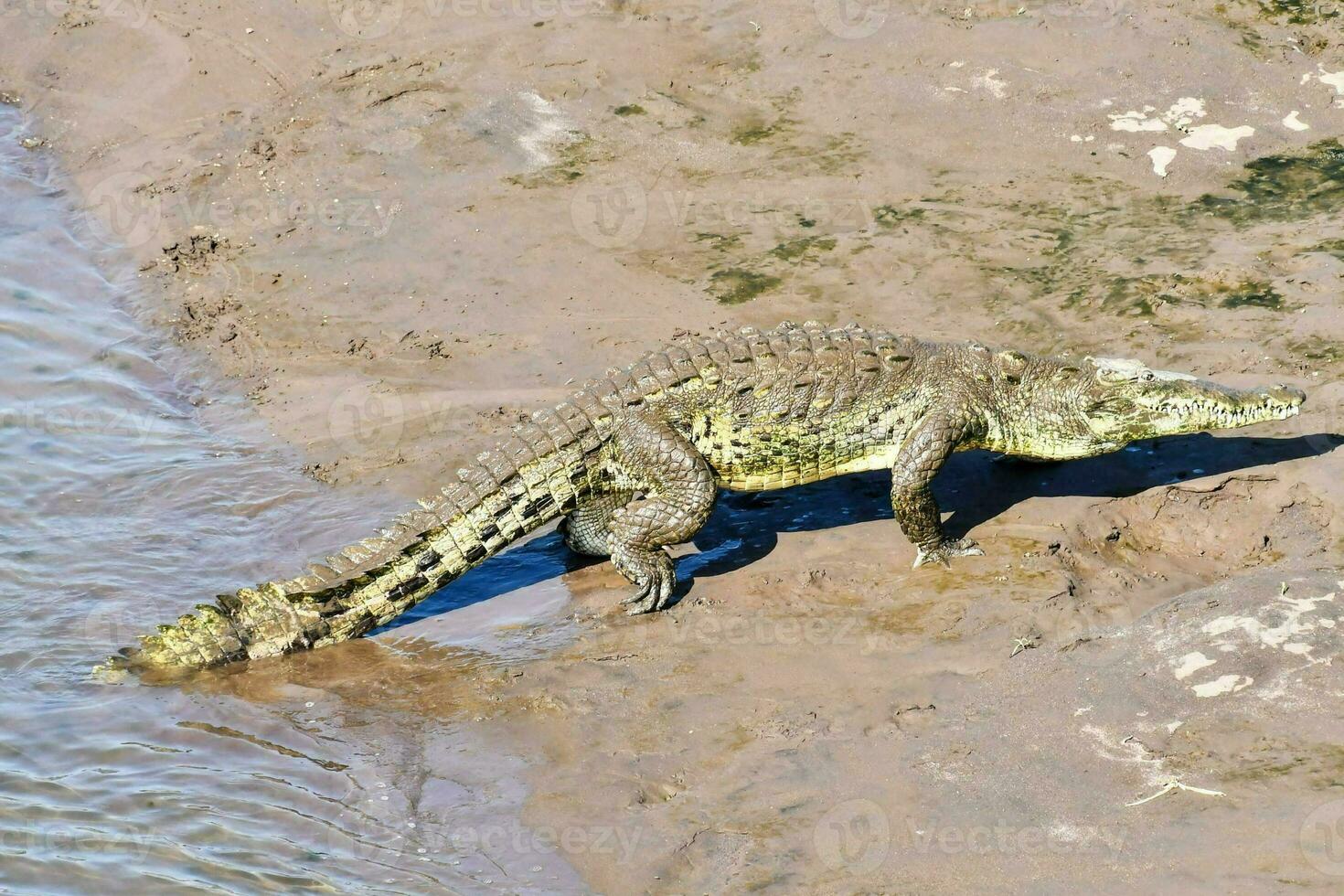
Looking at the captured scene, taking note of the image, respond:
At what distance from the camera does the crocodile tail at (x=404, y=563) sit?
785 cm

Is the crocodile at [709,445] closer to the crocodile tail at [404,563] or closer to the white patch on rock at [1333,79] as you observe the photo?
the crocodile tail at [404,563]

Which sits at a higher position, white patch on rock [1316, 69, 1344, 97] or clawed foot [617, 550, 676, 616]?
white patch on rock [1316, 69, 1344, 97]

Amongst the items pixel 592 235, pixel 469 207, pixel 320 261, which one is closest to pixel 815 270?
pixel 592 235

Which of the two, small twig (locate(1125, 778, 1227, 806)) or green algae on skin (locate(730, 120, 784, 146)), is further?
green algae on skin (locate(730, 120, 784, 146))

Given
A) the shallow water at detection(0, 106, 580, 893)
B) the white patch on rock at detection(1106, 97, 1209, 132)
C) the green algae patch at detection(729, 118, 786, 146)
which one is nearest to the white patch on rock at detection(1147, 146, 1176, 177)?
the white patch on rock at detection(1106, 97, 1209, 132)

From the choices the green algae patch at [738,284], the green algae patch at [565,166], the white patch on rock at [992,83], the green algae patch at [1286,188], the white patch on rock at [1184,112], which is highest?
the white patch on rock at [992,83]

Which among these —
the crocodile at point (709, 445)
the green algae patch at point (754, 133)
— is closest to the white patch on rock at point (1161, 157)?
the green algae patch at point (754, 133)

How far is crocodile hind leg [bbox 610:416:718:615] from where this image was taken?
8070 mm

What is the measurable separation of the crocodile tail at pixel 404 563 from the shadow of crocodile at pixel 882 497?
44 centimetres

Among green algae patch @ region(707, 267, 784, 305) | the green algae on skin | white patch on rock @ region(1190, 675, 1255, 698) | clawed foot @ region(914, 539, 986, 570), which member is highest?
the green algae on skin

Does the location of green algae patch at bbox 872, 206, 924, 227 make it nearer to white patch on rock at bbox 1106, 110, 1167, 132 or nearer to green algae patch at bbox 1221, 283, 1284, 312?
white patch on rock at bbox 1106, 110, 1167, 132

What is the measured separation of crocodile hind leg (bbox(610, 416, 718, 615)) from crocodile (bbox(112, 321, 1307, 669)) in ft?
0.04

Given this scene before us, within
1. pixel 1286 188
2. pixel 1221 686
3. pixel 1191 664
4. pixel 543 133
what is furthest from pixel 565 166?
pixel 1221 686

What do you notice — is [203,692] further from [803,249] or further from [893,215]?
[893,215]
